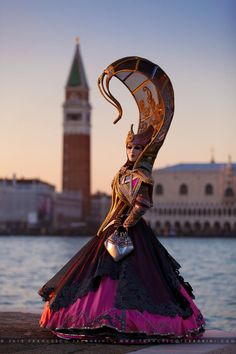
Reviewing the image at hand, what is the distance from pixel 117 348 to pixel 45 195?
8386 centimetres

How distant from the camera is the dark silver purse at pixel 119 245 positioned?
5.75 metres

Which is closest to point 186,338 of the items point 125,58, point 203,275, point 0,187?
point 125,58

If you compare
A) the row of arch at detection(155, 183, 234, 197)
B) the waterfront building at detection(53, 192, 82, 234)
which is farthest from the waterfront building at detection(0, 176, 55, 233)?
the row of arch at detection(155, 183, 234, 197)

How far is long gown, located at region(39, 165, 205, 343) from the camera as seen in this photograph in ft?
18.1

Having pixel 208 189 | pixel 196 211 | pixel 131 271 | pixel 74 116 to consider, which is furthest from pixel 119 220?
pixel 74 116

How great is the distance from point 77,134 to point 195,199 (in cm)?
1858

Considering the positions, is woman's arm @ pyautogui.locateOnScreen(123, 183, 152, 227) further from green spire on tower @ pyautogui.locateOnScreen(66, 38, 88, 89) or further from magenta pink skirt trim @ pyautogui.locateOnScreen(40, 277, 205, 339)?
green spire on tower @ pyautogui.locateOnScreen(66, 38, 88, 89)

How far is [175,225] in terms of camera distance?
80000 millimetres

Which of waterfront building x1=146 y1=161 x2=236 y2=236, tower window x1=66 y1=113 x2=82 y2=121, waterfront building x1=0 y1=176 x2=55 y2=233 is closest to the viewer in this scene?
waterfront building x1=146 y1=161 x2=236 y2=236

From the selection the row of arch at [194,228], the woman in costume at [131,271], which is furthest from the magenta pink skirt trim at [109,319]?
the row of arch at [194,228]

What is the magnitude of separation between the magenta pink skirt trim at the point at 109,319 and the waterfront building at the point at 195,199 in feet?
223

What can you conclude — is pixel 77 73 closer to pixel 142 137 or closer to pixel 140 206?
pixel 142 137

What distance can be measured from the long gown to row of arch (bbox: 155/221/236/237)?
7104 cm

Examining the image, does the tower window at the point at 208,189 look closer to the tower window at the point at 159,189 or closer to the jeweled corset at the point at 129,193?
the tower window at the point at 159,189
